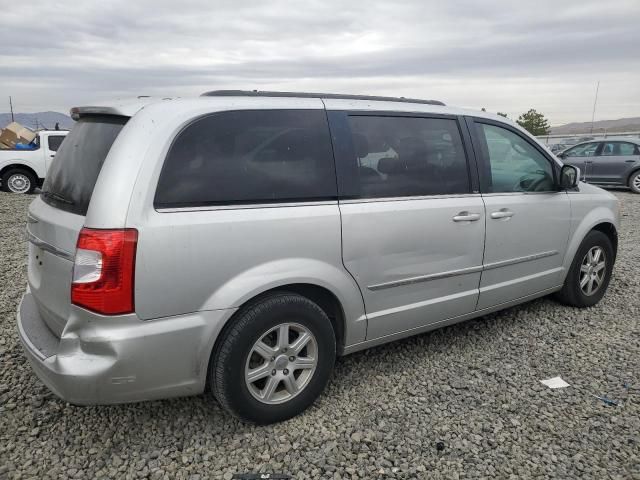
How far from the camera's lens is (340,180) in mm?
2781

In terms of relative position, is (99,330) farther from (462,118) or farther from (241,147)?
(462,118)

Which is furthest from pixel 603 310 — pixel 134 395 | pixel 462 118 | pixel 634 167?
pixel 634 167

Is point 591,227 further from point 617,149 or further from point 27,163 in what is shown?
point 27,163

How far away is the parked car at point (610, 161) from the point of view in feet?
43.2

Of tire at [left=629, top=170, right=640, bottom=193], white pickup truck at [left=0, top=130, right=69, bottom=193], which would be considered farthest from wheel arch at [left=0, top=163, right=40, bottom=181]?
tire at [left=629, top=170, right=640, bottom=193]

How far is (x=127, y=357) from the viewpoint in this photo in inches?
86.0

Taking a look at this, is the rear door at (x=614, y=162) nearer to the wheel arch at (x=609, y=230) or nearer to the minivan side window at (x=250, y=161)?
the wheel arch at (x=609, y=230)

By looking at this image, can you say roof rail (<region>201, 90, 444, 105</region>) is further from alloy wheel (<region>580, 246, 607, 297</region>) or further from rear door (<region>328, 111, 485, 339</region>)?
alloy wheel (<region>580, 246, 607, 297</region>)

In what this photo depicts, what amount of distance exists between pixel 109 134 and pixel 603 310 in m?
4.24

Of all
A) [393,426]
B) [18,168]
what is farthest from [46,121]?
[393,426]

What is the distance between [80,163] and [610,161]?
46.5 ft

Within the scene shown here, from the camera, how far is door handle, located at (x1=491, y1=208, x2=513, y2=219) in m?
3.44

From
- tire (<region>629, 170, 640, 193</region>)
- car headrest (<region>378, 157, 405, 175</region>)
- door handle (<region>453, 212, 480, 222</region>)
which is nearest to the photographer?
car headrest (<region>378, 157, 405, 175</region>)

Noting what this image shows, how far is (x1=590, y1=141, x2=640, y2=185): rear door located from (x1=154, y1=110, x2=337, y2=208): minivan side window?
1314 centimetres
